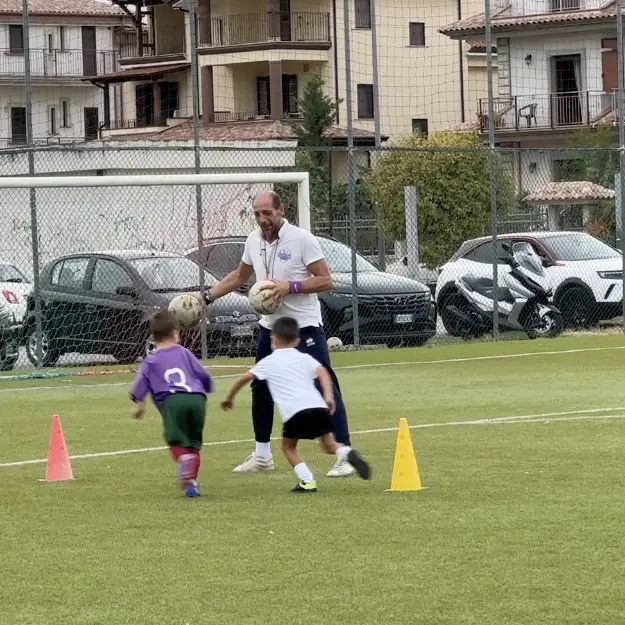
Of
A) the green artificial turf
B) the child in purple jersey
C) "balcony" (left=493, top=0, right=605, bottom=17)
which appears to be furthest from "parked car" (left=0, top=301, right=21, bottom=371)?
"balcony" (left=493, top=0, right=605, bottom=17)

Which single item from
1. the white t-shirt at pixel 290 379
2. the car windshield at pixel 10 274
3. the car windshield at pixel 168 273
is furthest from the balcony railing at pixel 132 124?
the white t-shirt at pixel 290 379

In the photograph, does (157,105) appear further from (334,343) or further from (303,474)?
(303,474)

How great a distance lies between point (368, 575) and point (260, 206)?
3.76 meters

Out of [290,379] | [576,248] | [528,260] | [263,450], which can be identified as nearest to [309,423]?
[290,379]

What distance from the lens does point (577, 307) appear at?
2609 cm

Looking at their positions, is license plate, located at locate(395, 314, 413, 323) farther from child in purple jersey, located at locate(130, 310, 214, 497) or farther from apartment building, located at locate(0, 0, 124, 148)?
child in purple jersey, located at locate(130, 310, 214, 497)

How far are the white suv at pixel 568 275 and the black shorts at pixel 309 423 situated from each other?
1571cm

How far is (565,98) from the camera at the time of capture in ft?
177

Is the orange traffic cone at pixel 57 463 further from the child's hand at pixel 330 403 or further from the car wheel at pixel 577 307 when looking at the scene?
the car wheel at pixel 577 307

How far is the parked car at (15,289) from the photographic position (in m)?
21.0

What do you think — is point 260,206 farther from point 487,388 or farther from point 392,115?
point 392,115

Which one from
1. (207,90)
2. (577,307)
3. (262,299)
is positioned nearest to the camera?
(262,299)

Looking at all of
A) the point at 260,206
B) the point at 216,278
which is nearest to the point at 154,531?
the point at 260,206

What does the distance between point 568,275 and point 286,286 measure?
15.8 metres
